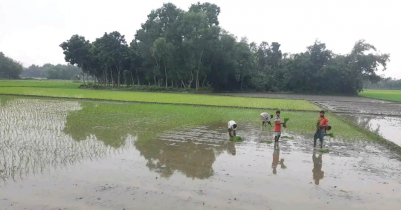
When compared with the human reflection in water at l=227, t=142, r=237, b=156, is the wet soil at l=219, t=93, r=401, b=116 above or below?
above

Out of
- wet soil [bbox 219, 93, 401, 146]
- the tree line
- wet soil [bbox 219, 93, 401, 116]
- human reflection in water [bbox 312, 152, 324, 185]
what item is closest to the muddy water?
human reflection in water [bbox 312, 152, 324, 185]

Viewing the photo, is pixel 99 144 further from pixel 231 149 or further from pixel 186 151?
pixel 231 149

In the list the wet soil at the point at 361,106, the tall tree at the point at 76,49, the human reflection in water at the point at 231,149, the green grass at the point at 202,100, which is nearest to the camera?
the human reflection in water at the point at 231,149

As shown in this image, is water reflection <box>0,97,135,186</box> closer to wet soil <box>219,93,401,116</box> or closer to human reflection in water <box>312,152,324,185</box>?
human reflection in water <box>312,152,324,185</box>

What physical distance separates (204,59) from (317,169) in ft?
123

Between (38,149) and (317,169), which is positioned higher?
(38,149)

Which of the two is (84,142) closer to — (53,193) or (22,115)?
(53,193)

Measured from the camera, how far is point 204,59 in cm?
4362

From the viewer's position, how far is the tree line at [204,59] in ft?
133

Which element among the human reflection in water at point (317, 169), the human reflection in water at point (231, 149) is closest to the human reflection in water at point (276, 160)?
the human reflection in water at point (317, 169)

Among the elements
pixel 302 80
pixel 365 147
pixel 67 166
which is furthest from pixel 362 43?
pixel 67 166

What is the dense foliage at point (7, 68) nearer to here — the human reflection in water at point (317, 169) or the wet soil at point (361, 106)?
the wet soil at point (361, 106)

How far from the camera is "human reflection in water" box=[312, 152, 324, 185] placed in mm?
6430

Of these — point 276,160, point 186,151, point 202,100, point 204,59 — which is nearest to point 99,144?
point 186,151
